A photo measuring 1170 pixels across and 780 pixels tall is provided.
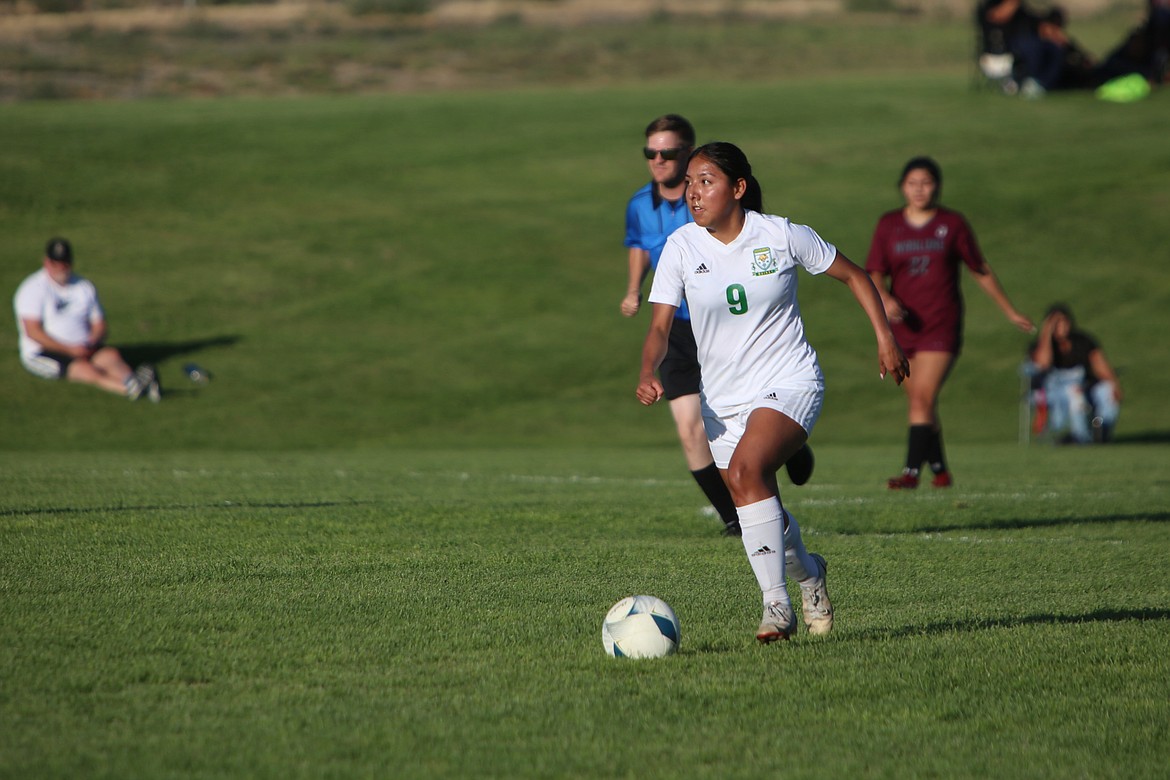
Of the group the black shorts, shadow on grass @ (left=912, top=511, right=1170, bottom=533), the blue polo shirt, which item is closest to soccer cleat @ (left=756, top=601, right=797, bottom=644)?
the black shorts

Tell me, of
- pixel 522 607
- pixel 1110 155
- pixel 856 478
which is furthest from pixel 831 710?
pixel 1110 155

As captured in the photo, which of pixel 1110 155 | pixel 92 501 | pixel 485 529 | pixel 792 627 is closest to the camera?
pixel 792 627

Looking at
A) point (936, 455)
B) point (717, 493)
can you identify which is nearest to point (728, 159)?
point (717, 493)

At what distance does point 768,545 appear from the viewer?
5793 mm

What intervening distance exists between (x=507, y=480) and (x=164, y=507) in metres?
3.87

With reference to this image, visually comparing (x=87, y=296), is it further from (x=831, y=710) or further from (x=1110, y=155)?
(x=1110, y=155)

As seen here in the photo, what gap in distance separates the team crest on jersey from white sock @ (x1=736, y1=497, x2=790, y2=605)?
99 cm

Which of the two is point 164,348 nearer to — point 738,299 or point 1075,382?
point 1075,382

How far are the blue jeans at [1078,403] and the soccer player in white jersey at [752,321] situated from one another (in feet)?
46.8

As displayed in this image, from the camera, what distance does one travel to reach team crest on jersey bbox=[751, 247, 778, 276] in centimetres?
597

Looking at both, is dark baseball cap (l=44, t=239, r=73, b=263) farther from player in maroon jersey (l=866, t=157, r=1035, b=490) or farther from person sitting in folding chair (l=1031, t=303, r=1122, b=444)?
person sitting in folding chair (l=1031, t=303, r=1122, b=444)

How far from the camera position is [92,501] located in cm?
948

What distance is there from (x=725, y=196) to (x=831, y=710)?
7.58 feet

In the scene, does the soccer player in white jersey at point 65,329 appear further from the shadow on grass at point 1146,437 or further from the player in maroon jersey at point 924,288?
the shadow on grass at point 1146,437
